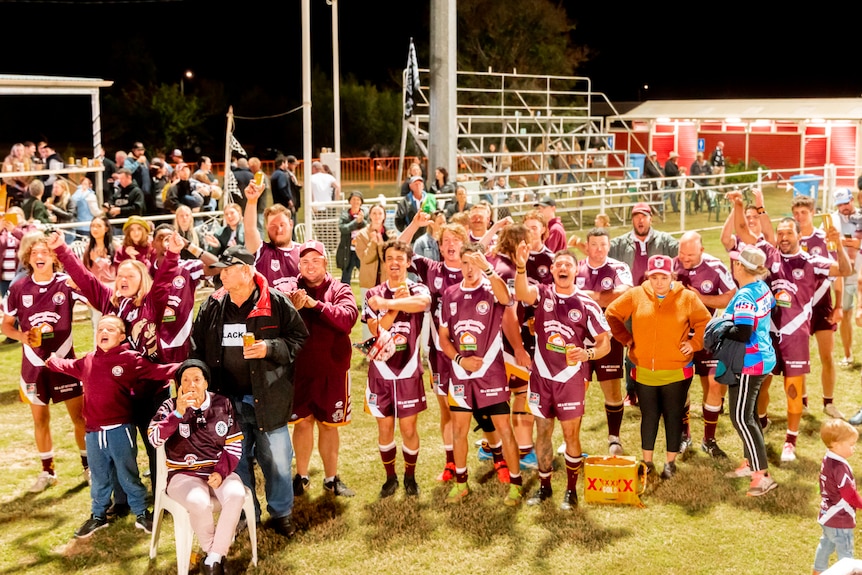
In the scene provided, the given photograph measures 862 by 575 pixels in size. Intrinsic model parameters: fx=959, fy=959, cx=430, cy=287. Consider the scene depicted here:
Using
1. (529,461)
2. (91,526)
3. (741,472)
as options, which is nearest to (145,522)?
(91,526)

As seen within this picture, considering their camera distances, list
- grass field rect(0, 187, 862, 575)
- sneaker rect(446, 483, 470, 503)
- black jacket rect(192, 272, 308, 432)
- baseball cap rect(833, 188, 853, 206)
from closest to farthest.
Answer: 1. grass field rect(0, 187, 862, 575)
2. black jacket rect(192, 272, 308, 432)
3. sneaker rect(446, 483, 470, 503)
4. baseball cap rect(833, 188, 853, 206)

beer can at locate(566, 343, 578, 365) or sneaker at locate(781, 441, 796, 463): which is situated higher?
beer can at locate(566, 343, 578, 365)

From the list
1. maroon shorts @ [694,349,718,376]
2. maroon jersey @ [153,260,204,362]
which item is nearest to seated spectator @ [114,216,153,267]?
→ maroon jersey @ [153,260,204,362]

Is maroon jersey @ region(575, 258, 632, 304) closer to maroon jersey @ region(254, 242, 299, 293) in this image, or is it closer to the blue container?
maroon jersey @ region(254, 242, 299, 293)

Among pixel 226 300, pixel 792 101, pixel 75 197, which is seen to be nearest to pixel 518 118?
pixel 75 197

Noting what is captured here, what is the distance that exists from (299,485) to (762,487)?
3.32 meters

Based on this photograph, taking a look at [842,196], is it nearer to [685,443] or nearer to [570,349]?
[685,443]

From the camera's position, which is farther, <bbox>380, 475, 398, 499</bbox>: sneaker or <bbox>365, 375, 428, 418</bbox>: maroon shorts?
<bbox>380, 475, 398, 499</bbox>: sneaker

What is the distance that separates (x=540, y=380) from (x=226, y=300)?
2.20m

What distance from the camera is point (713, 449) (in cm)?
757

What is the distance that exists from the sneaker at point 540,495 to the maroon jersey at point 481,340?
0.71 meters

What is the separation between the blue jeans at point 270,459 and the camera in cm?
616

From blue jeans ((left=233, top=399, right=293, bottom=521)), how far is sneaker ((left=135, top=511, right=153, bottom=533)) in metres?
0.74

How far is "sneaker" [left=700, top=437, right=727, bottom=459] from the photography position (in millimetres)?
7527
